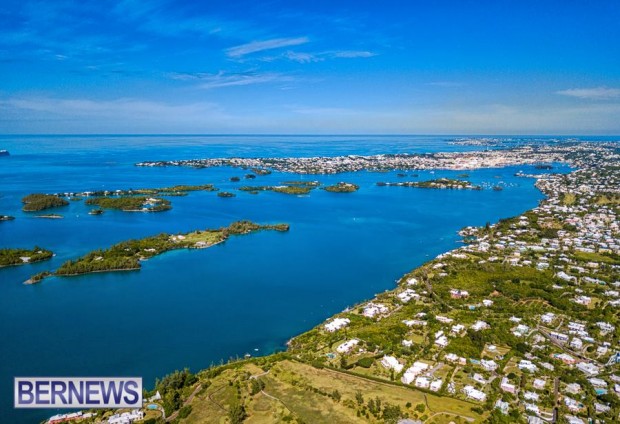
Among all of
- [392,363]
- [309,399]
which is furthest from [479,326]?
[309,399]

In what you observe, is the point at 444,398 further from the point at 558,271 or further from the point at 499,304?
the point at 558,271

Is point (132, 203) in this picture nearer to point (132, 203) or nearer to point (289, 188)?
point (132, 203)

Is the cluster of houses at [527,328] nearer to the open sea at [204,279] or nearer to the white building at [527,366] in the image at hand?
the white building at [527,366]

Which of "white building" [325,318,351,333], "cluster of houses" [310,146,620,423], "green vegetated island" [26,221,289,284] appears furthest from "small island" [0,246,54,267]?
"cluster of houses" [310,146,620,423]

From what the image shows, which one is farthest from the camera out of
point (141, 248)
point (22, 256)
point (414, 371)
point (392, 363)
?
point (141, 248)

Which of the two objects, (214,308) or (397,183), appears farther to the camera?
(397,183)

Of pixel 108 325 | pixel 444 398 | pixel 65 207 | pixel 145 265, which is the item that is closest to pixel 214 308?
pixel 108 325

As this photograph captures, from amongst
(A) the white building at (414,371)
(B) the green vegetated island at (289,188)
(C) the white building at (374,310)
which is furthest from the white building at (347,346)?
(B) the green vegetated island at (289,188)
